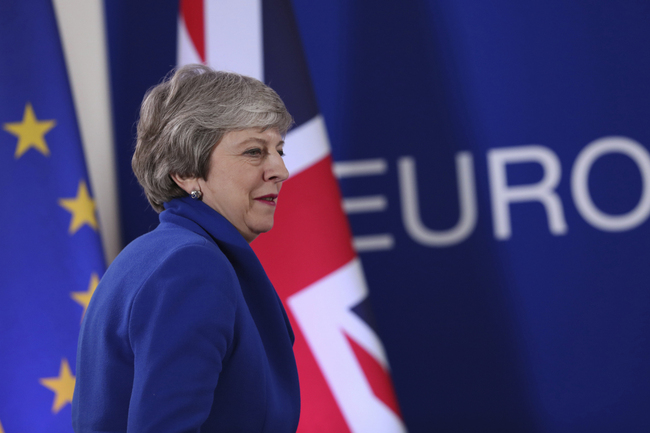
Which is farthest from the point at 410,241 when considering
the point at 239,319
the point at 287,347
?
the point at 239,319

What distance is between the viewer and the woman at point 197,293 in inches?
26.3

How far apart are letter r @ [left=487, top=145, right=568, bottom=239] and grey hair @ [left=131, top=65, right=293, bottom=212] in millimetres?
1182

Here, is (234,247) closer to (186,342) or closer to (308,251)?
(186,342)

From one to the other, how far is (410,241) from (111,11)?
1308 millimetres

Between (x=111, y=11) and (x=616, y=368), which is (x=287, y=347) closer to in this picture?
(x=616, y=368)

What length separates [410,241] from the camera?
1.99m

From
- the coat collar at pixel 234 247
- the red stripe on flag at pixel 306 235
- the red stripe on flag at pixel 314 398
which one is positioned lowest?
the red stripe on flag at pixel 314 398

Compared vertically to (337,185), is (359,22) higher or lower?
higher

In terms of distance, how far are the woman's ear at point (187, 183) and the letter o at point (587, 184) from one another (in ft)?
4.79

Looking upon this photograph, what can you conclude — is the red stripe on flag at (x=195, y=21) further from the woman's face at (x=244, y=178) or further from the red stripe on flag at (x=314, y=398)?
the woman's face at (x=244, y=178)

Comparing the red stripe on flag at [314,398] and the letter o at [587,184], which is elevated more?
the letter o at [587,184]

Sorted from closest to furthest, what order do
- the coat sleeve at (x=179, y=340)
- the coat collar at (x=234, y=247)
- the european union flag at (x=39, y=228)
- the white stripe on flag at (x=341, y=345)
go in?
the coat sleeve at (x=179, y=340) < the coat collar at (x=234, y=247) < the european union flag at (x=39, y=228) < the white stripe on flag at (x=341, y=345)

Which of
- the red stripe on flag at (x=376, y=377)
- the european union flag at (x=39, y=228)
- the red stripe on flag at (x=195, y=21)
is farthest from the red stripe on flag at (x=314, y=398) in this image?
the red stripe on flag at (x=195, y=21)

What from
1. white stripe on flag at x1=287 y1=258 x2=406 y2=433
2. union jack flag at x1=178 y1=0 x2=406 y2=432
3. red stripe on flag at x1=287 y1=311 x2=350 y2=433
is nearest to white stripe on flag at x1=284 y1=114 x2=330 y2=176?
union jack flag at x1=178 y1=0 x2=406 y2=432
